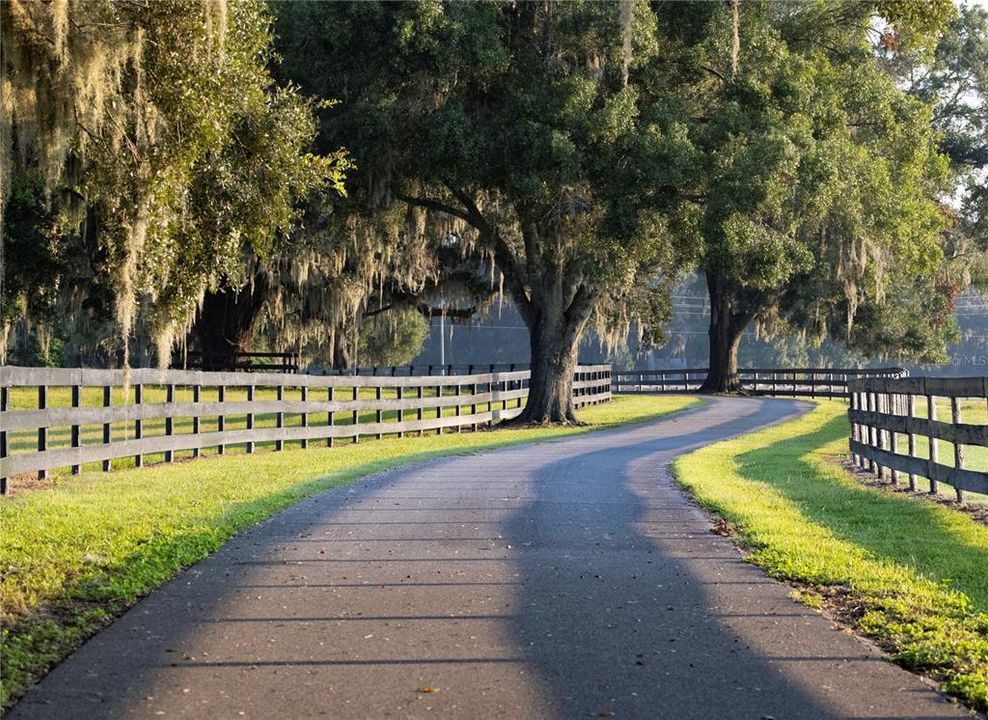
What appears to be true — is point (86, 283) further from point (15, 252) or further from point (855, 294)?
point (855, 294)

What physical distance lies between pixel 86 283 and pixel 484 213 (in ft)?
30.4

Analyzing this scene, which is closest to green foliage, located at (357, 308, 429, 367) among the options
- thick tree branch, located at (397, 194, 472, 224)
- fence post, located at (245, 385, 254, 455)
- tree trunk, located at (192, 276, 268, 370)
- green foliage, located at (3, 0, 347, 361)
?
tree trunk, located at (192, 276, 268, 370)

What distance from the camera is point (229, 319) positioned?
3531 cm

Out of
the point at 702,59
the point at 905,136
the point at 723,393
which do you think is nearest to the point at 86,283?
the point at 702,59

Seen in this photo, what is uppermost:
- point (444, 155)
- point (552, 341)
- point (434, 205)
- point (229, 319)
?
point (444, 155)

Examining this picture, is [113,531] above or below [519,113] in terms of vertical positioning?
below

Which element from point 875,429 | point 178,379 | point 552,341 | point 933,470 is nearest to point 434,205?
point 552,341

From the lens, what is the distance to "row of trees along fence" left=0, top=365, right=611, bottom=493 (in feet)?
44.2

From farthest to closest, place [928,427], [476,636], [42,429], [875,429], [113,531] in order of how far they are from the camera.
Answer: [875,429] < [928,427] < [42,429] < [113,531] < [476,636]

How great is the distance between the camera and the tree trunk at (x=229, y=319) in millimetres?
35028

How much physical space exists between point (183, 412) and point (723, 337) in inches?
1505

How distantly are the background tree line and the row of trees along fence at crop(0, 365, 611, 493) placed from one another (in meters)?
1.11

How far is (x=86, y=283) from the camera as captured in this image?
93.5ft

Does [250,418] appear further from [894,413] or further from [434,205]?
[434,205]
